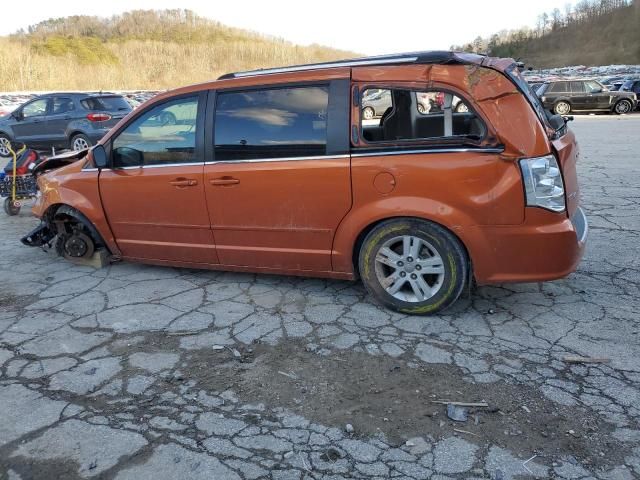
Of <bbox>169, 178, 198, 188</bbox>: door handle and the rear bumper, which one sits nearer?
the rear bumper

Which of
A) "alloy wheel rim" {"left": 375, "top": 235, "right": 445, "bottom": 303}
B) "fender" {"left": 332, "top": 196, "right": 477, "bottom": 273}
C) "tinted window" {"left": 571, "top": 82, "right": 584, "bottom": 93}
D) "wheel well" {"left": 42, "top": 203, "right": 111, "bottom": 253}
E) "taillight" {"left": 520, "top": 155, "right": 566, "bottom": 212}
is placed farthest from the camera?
"tinted window" {"left": 571, "top": 82, "right": 584, "bottom": 93}

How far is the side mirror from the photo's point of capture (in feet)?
15.4

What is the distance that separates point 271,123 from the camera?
4.00 metres

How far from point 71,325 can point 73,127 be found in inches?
411

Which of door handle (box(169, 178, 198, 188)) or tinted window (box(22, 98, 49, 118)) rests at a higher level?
tinted window (box(22, 98, 49, 118))

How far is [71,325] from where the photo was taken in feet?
13.0

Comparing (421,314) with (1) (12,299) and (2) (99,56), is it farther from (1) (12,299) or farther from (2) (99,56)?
(2) (99,56)

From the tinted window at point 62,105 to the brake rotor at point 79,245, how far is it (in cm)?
930

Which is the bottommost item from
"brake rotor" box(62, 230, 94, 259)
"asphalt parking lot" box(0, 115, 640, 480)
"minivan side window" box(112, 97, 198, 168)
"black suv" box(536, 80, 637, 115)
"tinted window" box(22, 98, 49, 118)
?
"asphalt parking lot" box(0, 115, 640, 480)

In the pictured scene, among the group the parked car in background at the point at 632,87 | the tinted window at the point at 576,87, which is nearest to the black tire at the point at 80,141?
the tinted window at the point at 576,87

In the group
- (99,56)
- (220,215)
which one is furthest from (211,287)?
(99,56)

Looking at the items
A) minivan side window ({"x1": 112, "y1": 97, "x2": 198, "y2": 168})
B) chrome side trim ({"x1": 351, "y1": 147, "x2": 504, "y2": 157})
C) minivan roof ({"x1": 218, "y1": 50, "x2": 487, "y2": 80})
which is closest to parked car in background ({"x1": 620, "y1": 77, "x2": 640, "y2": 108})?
minivan roof ({"x1": 218, "y1": 50, "x2": 487, "y2": 80})

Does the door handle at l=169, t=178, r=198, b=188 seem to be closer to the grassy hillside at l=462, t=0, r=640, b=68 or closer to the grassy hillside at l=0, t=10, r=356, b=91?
the grassy hillside at l=0, t=10, r=356, b=91

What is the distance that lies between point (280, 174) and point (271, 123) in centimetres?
41
